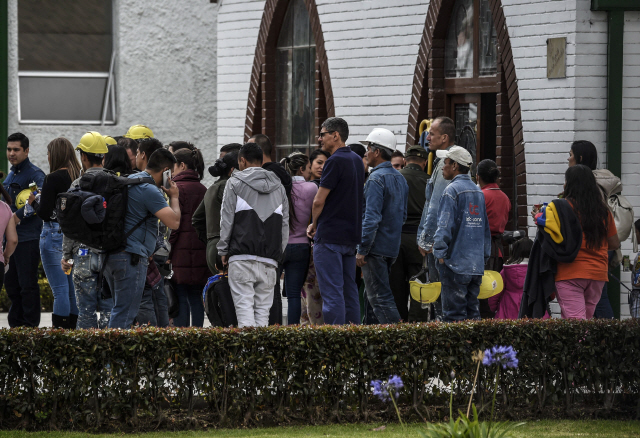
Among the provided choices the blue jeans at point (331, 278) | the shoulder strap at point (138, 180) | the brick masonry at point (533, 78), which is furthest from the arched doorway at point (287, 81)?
the shoulder strap at point (138, 180)

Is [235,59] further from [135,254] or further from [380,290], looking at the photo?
[135,254]

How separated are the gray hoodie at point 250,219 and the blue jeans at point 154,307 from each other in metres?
0.83

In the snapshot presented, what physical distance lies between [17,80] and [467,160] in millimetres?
10123

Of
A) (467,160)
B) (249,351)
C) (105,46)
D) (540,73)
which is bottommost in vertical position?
(249,351)

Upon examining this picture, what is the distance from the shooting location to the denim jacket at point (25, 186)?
9.52 metres

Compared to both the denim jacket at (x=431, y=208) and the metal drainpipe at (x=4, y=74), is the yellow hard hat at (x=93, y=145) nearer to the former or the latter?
the denim jacket at (x=431, y=208)

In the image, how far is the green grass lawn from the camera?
6.26 meters

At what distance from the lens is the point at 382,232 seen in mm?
8656

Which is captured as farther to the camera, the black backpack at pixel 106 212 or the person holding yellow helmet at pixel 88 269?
the person holding yellow helmet at pixel 88 269

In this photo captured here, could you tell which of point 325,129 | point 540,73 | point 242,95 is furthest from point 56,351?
point 242,95

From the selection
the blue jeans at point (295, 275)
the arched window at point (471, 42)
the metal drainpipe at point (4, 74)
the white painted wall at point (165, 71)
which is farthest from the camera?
the white painted wall at point (165, 71)

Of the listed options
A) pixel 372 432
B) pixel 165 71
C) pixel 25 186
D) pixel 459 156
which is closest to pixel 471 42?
pixel 459 156

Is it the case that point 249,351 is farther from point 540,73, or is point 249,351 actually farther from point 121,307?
point 540,73

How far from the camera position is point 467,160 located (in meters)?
8.10
